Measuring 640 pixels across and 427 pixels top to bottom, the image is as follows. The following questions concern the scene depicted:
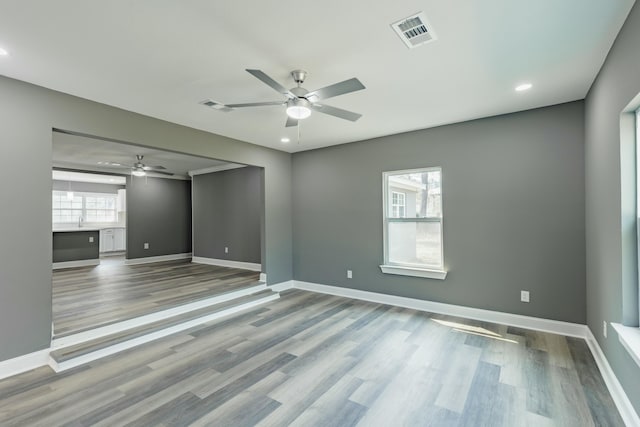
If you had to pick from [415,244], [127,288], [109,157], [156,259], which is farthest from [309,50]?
[156,259]

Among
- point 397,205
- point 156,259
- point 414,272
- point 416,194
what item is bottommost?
point 156,259

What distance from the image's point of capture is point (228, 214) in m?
7.44

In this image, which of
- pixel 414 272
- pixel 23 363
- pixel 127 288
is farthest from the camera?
pixel 127 288

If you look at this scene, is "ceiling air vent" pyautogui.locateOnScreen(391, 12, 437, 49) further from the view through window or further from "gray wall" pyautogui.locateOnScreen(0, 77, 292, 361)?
"gray wall" pyautogui.locateOnScreen(0, 77, 292, 361)

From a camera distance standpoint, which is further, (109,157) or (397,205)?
(109,157)

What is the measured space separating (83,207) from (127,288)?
6.30 metres

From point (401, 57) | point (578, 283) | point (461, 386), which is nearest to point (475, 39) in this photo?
point (401, 57)

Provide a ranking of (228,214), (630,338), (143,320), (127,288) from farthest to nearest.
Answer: (228,214) < (127,288) < (143,320) < (630,338)

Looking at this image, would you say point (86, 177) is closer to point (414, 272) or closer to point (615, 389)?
point (414, 272)

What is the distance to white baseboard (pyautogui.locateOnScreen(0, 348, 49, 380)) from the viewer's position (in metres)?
2.60

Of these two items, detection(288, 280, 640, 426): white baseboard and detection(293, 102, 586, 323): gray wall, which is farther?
detection(293, 102, 586, 323): gray wall

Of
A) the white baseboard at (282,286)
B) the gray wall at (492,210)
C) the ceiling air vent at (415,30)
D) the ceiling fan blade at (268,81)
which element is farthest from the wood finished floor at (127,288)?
the ceiling air vent at (415,30)

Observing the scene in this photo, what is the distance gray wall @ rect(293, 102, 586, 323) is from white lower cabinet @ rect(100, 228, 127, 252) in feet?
28.2

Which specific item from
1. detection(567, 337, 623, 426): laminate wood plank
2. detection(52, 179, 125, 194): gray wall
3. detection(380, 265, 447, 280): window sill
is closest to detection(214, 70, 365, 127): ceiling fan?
detection(380, 265, 447, 280): window sill
